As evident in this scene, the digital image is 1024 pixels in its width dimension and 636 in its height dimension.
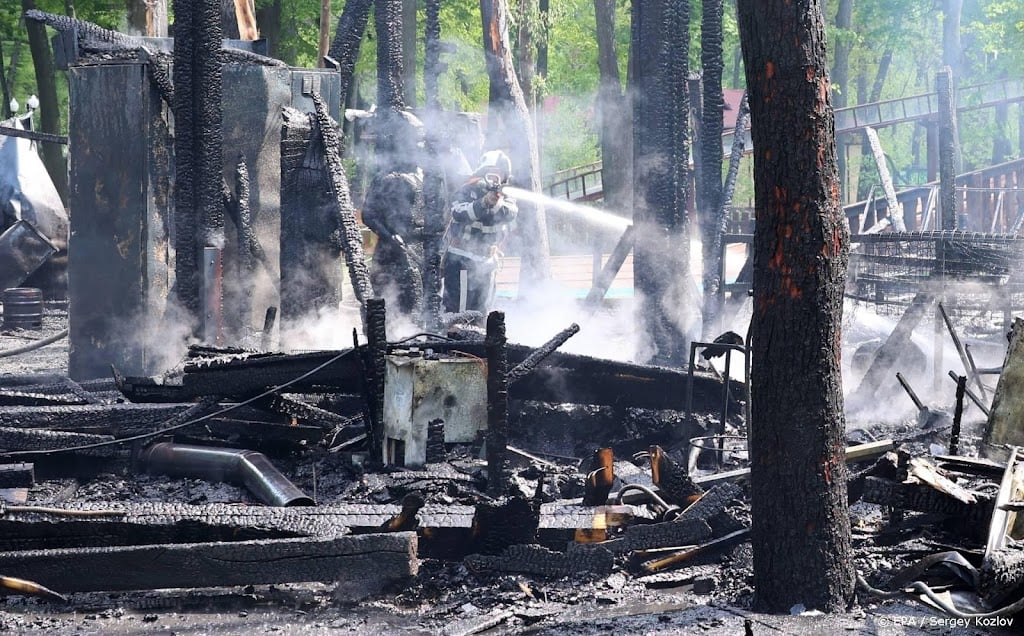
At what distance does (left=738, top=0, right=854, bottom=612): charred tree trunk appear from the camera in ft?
17.6

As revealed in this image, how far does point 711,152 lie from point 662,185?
1663 millimetres

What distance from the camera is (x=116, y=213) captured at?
11.9 meters

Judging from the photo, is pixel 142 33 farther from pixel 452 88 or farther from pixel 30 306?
pixel 452 88

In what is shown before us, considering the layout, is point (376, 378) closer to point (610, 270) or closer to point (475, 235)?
point (610, 270)

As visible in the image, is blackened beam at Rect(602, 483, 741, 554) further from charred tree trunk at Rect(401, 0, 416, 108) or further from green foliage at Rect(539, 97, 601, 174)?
green foliage at Rect(539, 97, 601, 174)

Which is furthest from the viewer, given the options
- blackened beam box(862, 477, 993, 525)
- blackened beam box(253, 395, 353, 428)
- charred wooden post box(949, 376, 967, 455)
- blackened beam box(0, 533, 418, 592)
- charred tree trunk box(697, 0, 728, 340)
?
charred tree trunk box(697, 0, 728, 340)

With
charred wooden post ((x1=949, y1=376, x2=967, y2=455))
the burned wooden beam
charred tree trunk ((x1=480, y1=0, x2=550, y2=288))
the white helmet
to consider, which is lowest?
the burned wooden beam

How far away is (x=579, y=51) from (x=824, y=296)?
33.0m

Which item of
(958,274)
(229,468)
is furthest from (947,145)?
(229,468)

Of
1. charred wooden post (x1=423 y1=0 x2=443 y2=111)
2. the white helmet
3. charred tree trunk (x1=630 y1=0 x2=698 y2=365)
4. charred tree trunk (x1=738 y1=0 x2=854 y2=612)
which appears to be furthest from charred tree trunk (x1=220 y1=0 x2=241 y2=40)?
charred tree trunk (x1=738 y1=0 x2=854 y2=612)

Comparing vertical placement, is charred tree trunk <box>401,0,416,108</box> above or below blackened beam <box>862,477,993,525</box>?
above

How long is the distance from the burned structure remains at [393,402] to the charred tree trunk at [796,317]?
0.49ft

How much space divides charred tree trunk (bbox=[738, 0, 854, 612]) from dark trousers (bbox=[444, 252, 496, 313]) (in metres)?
9.99

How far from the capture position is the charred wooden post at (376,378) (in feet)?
27.9
